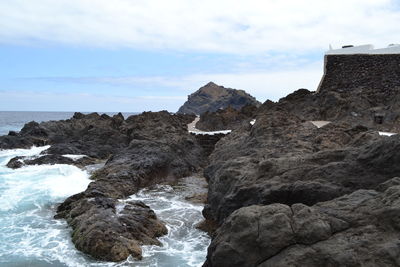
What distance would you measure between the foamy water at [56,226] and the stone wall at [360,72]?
11322mm

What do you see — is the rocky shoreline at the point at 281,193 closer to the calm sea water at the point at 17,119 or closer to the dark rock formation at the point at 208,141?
the dark rock formation at the point at 208,141

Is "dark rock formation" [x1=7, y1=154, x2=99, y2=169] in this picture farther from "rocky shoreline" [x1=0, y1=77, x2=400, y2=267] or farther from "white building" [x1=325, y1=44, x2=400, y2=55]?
"white building" [x1=325, y1=44, x2=400, y2=55]

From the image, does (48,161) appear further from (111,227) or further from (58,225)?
(111,227)

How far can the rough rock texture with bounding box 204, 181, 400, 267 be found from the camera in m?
4.29

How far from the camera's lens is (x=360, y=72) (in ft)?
65.9

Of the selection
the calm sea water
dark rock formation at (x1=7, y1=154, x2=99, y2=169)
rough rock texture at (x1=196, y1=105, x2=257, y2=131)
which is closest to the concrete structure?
rough rock texture at (x1=196, y1=105, x2=257, y2=131)

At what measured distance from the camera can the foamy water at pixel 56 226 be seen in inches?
312

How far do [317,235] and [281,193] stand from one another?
7.39 ft

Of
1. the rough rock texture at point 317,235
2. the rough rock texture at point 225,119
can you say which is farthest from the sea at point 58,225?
the rough rock texture at point 225,119

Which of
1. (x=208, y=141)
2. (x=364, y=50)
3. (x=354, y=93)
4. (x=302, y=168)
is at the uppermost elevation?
(x=364, y=50)

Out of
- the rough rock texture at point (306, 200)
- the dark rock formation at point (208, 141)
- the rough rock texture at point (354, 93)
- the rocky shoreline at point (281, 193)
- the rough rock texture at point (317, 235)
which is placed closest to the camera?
the rough rock texture at point (317, 235)

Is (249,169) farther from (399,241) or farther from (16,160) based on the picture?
(16,160)

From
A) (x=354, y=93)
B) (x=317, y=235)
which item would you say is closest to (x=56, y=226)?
(x=317, y=235)

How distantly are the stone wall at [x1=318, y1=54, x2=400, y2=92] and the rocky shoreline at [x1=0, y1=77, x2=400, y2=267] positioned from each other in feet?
2.17
